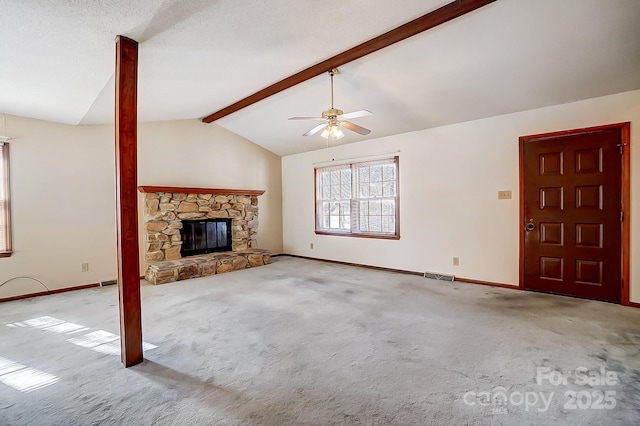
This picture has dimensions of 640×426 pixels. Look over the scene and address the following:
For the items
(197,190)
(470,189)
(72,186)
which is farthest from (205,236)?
(470,189)

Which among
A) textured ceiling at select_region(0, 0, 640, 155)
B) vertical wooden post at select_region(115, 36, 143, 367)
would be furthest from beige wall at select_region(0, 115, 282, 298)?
vertical wooden post at select_region(115, 36, 143, 367)

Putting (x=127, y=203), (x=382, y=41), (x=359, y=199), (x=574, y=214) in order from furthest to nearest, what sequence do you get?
(x=359, y=199) < (x=574, y=214) < (x=382, y=41) < (x=127, y=203)

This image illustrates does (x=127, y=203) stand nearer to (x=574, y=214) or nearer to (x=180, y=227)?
(x=180, y=227)

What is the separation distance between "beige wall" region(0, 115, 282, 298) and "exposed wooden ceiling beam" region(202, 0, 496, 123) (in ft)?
6.93

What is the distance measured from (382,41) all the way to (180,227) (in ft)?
14.8

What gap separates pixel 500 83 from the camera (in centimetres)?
351

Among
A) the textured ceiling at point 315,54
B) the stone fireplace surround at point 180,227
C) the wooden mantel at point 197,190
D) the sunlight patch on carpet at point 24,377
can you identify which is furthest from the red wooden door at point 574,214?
the sunlight patch on carpet at point 24,377

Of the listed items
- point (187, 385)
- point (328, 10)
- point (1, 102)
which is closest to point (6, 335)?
point (187, 385)

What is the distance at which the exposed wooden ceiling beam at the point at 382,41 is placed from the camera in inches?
97.8

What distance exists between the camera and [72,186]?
4406mm

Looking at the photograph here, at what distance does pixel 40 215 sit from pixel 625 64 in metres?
7.29

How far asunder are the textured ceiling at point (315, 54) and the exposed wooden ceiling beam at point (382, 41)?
98 millimetres

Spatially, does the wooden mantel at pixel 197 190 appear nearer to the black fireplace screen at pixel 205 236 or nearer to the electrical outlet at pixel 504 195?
the black fireplace screen at pixel 205 236

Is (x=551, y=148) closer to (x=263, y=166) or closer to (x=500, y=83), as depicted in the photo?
(x=500, y=83)
